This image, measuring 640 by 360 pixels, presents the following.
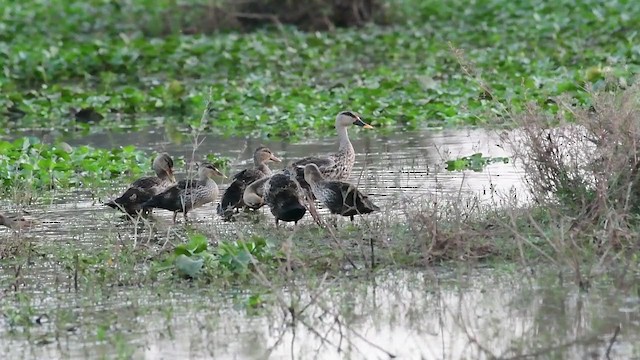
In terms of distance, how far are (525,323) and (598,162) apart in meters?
2.22

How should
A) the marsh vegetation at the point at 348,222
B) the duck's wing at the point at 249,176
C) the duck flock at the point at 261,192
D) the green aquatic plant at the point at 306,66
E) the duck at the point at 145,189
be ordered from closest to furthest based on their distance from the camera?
the marsh vegetation at the point at 348,222, the duck flock at the point at 261,192, the duck at the point at 145,189, the duck's wing at the point at 249,176, the green aquatic plant at the point at 306,66

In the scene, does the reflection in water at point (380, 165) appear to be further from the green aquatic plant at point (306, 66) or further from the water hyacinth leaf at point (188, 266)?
the water hyacinth leaf at point (188, 266)

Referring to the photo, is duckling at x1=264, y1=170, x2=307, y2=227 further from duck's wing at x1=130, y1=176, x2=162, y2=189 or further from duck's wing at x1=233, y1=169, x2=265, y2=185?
duck's wing at x1=130, y1=176, x2=162, y2=189

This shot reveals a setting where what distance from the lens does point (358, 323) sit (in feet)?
28.6

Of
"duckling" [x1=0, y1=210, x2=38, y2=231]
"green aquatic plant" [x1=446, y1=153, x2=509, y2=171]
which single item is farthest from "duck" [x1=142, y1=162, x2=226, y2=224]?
"green aquatic plant" [x1=446, y1=153, x2=509, y2=171]

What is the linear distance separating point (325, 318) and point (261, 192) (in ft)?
13.7

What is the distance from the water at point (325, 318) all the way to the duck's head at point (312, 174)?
1.80 m

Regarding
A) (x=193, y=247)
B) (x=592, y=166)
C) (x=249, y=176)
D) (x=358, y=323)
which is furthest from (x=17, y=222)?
(x=592, y=166)

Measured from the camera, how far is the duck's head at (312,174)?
1255 cm

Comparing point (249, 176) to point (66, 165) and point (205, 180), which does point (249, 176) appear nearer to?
point (205, 180)

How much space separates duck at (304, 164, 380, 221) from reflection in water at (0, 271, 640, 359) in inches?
77.3

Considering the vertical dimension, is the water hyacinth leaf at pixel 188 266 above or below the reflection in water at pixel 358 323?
above

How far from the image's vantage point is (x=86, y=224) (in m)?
12.5

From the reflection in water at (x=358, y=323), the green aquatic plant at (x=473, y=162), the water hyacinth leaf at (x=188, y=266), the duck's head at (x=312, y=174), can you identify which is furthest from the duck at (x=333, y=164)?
the reflection in water at (x=358, y=323)
